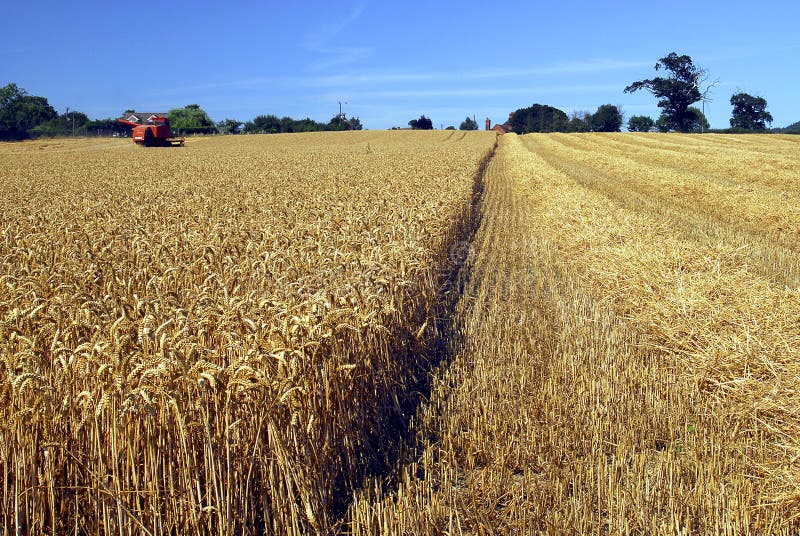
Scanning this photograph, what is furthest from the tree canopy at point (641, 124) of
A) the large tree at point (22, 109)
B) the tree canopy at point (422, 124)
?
the large tree at point (22, 109)

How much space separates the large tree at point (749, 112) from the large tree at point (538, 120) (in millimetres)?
21707

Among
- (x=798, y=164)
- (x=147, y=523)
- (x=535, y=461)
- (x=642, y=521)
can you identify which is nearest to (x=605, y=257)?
(x=535, y=461)

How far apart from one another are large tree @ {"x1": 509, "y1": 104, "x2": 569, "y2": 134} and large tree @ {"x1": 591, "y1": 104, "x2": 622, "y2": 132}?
4013 mm

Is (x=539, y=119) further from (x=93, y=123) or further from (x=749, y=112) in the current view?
(x=93, y=123)

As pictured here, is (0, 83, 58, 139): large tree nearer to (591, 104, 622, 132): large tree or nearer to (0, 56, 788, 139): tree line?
(0, 56, 788, 139): tree line

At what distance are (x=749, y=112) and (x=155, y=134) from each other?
72.6 metres

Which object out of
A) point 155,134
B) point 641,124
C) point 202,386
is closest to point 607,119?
point 641,124

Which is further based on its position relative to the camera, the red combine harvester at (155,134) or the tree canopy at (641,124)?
the tree canopy at (641,124)

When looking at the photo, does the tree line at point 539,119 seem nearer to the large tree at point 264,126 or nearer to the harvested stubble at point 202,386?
the large tree at point 264,126

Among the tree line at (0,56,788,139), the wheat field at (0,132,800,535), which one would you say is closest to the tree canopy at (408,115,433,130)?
the tree line at (0,56,788,139)

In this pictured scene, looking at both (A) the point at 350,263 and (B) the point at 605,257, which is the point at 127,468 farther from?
(B) the point at 605,257

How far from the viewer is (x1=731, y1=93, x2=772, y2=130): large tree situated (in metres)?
78.1

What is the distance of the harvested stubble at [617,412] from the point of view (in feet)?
11.3

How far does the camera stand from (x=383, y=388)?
4.90 m
